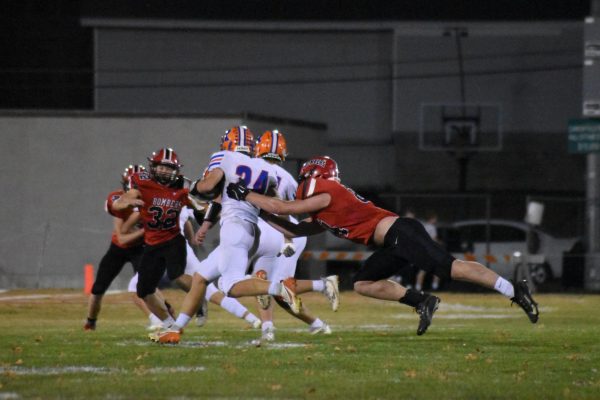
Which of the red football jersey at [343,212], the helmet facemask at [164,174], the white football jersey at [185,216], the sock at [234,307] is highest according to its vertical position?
the helmet facemask at [164,174]

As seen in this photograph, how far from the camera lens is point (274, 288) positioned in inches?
431

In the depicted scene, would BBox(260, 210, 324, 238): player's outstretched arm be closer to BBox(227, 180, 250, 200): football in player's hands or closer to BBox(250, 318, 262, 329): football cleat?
BBox(227, 180, 250, 200): football in player's hands

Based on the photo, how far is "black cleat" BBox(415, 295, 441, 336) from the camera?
1123 centimetres

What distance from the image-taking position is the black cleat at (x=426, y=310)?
11234 millimetres

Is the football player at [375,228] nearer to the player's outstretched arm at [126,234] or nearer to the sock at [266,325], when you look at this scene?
the sock at [266,325]

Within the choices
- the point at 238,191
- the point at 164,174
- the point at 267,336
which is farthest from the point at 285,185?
the point at 238,191

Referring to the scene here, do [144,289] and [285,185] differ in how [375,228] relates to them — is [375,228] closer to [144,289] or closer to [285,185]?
[285,185]

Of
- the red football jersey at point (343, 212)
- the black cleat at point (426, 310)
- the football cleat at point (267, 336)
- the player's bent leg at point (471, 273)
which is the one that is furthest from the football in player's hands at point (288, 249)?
the player's bent leg at point (471, 273)

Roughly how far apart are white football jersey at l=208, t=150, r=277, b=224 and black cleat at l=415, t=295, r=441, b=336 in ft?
5.41

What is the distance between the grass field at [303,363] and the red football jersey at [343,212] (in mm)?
1005

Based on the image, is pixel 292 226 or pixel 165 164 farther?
pixel 165 164

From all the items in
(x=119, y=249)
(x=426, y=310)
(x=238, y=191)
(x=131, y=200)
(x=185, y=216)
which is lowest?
(x=426, y=310)

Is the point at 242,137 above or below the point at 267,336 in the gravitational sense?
above

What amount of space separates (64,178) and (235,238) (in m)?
15.8
